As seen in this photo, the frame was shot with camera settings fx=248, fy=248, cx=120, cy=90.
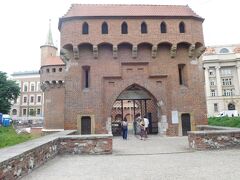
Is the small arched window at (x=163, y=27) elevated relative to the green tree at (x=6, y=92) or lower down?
elevated

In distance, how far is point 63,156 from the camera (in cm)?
1012

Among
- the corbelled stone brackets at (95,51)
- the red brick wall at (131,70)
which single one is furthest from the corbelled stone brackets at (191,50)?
the corbelled stone brackets at (95,51)

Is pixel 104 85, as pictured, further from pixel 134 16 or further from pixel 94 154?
pixel 94 154

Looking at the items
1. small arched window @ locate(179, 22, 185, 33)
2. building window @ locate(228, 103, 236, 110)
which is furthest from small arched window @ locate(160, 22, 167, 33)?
building window @ locate(228, 103, 236, 110)

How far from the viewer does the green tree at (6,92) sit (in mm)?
38237

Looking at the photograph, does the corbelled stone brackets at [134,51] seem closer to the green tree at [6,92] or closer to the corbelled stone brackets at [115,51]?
the corbelled stone brackets at [115,51]

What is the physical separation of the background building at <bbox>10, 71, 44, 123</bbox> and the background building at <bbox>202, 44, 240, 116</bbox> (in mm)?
45347

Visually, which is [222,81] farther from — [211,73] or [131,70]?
[131,70]

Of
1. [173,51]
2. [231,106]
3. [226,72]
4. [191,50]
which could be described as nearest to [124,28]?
[173,51]

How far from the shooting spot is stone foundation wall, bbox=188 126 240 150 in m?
10.9

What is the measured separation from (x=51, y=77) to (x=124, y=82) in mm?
12540

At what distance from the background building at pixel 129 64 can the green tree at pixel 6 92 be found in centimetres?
2431

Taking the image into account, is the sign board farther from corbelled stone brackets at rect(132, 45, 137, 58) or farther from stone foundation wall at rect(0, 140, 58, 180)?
stone foundation wall at rect(0, 140, 58, 180)

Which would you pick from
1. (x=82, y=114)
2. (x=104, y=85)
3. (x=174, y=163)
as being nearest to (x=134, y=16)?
(x=104, y=85)
